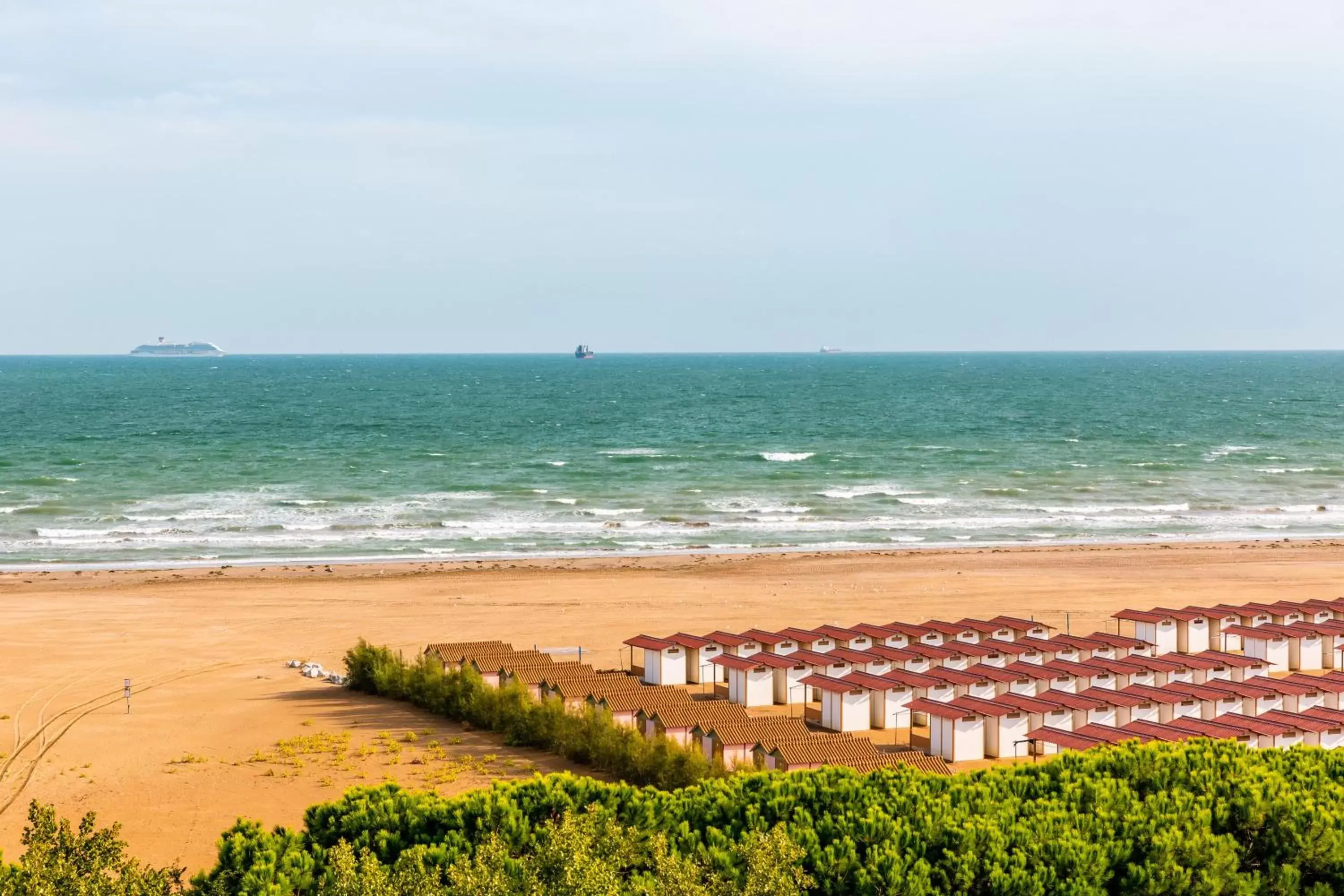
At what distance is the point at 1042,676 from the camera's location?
84.9 ft

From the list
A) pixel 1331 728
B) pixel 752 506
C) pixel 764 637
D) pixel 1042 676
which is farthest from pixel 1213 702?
pixel 752 506

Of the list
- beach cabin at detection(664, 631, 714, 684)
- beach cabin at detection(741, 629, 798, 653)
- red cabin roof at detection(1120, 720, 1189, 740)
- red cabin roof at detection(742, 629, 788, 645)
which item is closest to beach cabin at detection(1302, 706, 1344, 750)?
red cabin roof at detection(1120, 720, 1189, 740)

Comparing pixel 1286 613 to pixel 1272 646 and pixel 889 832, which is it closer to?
pixel 1272 646

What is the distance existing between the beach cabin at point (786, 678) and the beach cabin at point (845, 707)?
165 centimetres

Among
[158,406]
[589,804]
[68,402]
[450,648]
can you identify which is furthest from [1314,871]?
[68,402]

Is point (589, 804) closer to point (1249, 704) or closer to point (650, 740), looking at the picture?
point (650, 740)

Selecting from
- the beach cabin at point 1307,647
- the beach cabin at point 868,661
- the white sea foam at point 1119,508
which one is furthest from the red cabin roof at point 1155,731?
the white sea foam at point 1119,508

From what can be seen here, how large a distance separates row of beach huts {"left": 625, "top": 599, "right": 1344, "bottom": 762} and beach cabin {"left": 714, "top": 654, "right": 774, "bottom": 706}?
0.03m

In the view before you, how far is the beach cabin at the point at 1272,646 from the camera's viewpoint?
97.6 ft

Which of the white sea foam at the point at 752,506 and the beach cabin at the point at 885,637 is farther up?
the beach cabin at the point at 885,637

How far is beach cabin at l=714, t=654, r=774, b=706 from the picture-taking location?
27.1 metres

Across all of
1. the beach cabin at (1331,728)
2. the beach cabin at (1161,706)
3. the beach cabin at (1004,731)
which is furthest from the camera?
the beach cabin at (1161,706)

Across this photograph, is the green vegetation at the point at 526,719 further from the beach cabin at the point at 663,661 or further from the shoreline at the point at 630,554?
the shoreline at the point at 630,554

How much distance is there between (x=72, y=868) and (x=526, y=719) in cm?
1224
